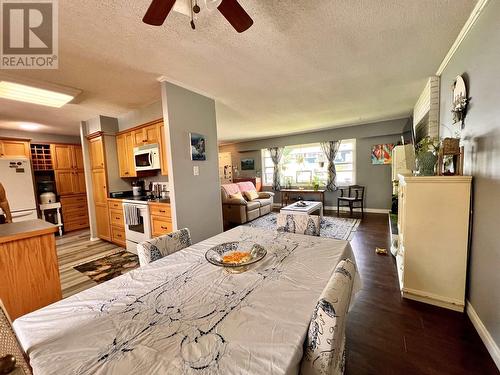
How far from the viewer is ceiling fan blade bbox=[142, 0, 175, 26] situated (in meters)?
1.10

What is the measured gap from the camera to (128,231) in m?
3.42

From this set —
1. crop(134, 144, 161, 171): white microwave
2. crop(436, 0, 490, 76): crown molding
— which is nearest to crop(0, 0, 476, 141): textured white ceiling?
crop(436, 0, 490, 76): crown molding

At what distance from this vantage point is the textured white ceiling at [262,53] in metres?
1.51

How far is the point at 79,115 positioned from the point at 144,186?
166 cm

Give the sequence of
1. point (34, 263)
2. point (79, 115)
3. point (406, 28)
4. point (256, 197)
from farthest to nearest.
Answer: point (256, 197)
point (79, 115)
point (406, 28)
point (34, 263)

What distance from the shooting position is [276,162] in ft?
23.0

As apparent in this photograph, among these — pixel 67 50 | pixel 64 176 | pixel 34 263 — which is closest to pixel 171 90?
pixel 67 50

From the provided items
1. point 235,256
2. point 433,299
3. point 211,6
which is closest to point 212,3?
point 211,6

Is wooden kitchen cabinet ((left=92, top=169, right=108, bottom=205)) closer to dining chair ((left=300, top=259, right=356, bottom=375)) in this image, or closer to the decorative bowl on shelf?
the decorative bowl on shelf

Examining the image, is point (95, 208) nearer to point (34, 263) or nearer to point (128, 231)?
point (128, 231)

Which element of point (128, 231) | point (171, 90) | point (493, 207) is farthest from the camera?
point (128, 231)

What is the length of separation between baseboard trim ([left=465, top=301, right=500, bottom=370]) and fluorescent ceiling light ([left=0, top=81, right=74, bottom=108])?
15.5 ft

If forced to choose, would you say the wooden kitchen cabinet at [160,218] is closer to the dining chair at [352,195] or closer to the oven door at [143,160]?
the oven door at [143,160]

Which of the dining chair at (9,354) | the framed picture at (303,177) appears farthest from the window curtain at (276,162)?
the dining chair at (9,354)
